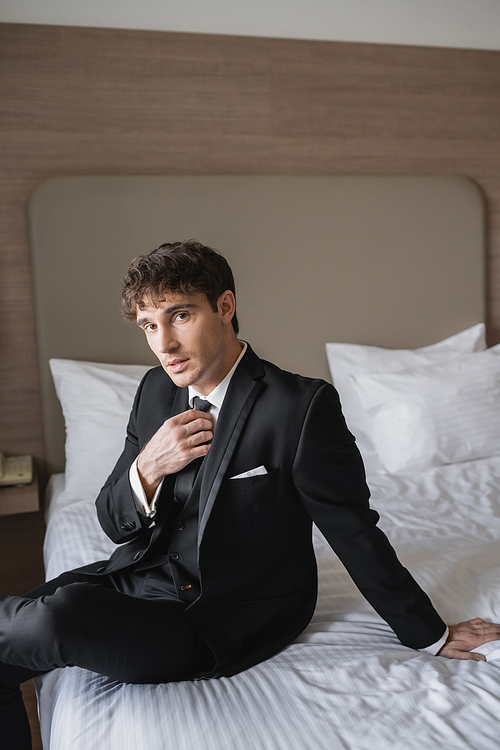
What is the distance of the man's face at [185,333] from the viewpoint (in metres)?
1.20

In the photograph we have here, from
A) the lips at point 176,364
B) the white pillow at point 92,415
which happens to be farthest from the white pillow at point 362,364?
the lips at point 176,364

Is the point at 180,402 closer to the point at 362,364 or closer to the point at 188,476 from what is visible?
the point at 188,476

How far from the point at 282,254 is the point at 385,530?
1.27m

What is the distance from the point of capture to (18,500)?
221 centimetres

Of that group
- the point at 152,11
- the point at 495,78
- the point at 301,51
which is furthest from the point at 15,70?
the point at 495,78

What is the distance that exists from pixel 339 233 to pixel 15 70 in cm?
140

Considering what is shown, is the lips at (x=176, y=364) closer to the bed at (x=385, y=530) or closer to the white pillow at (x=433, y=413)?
the bed at (x=385, y=530)

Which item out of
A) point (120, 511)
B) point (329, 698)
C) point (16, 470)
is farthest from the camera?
point (16, 470)

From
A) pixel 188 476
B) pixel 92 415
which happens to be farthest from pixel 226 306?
pixel 92 415


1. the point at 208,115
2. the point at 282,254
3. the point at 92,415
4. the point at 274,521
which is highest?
the point at 208,115

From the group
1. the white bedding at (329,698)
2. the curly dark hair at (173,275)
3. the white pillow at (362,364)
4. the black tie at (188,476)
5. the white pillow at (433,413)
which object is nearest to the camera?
the white bedding at (329,698)

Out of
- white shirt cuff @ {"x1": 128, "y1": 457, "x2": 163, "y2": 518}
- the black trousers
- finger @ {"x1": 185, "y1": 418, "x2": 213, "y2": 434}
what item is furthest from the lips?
the black trousers

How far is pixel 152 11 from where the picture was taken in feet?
8.10

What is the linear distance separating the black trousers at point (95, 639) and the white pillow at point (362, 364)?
150cm
